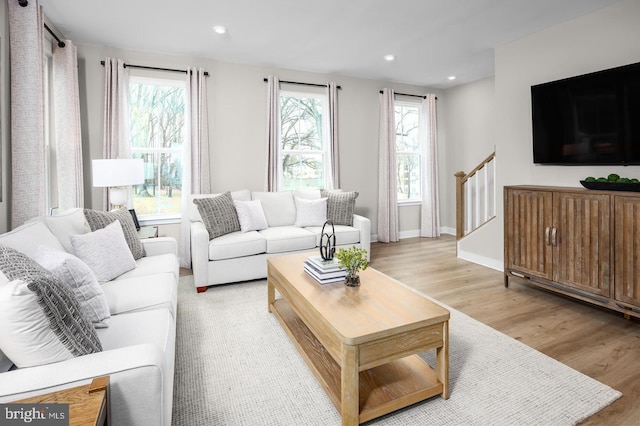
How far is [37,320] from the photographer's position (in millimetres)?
1105

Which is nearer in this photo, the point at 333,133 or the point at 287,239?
the point at 287,239

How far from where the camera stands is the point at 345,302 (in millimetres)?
1929

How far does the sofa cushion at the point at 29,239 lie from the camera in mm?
1657

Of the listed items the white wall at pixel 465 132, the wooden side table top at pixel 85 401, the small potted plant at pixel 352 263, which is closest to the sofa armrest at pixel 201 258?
the small potted plant at pixel 352 263

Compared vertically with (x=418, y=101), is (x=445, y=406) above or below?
below

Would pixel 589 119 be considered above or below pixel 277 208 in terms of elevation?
above

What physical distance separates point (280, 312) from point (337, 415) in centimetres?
113

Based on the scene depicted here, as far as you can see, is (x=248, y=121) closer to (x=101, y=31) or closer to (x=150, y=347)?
(x=101, y=31)

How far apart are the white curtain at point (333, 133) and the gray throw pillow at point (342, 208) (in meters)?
0.73

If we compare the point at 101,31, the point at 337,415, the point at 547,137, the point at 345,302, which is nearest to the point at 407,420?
the point at 337,415

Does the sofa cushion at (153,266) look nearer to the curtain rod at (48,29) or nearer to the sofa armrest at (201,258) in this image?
the sofa armrest at (201,258)

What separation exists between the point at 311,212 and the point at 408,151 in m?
2.64

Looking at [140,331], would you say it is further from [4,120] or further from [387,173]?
[387,173]

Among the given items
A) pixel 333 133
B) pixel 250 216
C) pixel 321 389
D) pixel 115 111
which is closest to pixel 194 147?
pixel 115 111
